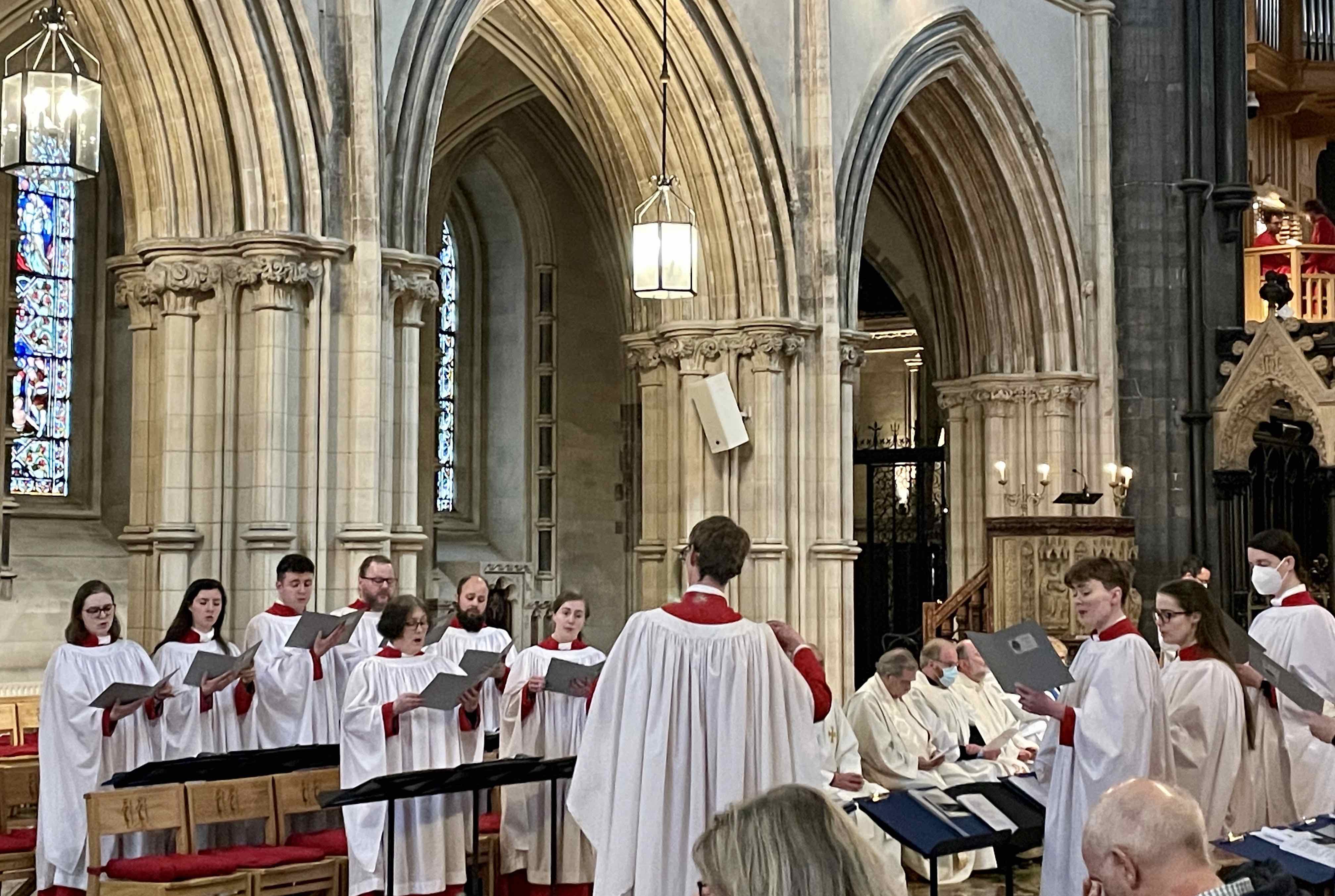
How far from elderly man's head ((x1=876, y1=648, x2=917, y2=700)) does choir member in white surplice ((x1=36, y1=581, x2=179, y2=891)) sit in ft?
11.8

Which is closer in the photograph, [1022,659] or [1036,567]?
[1022,659]

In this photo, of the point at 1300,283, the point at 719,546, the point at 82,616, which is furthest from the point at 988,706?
the point at 1300,283

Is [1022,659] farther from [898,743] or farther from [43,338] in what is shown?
[43,338]

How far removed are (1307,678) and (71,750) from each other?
5156 millimetres

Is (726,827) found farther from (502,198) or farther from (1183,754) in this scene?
(502,198)

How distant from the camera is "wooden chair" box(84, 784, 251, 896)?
6.70 metres

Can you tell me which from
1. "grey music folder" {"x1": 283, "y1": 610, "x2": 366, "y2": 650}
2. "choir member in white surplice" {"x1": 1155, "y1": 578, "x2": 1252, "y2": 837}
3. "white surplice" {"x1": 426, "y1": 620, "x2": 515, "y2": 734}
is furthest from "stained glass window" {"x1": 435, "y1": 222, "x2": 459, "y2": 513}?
"choir member in white surplice" {"x1": 1155, "y1": 578, "x2": 1252, "y2": 837}

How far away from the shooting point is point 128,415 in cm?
1533

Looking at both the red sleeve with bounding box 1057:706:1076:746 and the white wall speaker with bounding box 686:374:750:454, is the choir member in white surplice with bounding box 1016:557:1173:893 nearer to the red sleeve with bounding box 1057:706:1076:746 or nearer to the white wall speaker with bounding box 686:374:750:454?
the red sleeve with bounding box 1057:706:1076:746

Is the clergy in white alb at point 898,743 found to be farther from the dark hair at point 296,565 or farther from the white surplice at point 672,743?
the white surplice at point 672,743

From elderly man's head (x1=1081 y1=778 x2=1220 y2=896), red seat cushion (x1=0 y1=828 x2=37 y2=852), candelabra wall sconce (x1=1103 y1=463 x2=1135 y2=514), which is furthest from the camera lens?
candelabra wall sconce (x1=1103 y1=463 x2=1135 y2=514)

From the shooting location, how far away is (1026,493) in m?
18.1

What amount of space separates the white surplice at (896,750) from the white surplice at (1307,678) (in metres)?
2.04

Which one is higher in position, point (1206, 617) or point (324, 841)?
point (1206, 617)
